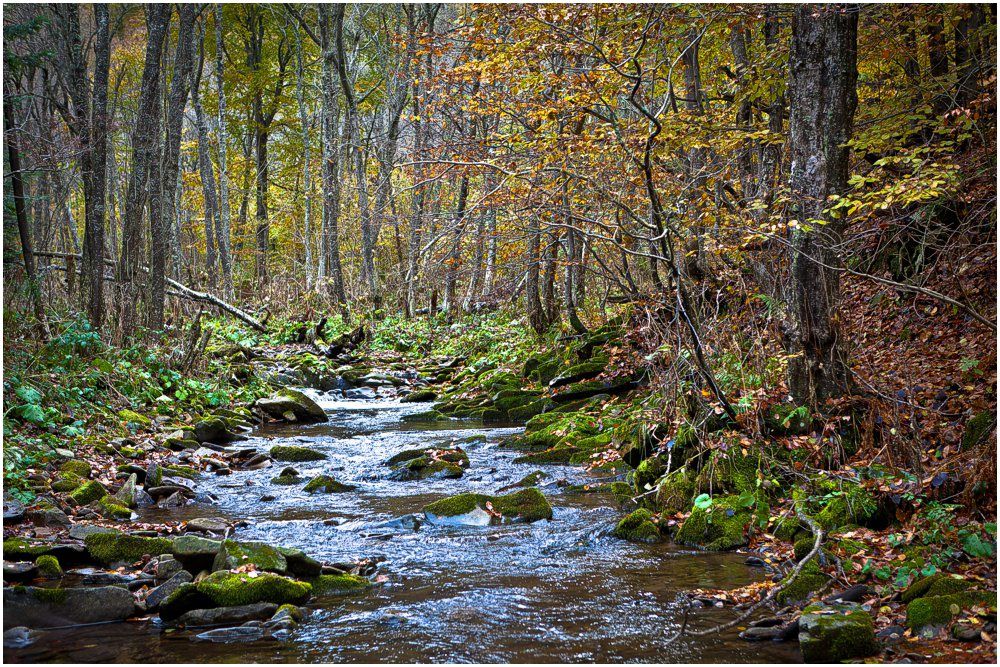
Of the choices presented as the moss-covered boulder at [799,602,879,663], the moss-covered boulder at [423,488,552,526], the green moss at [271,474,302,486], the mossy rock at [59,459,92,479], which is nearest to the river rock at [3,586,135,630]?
the moss-covered boulder at [423,488,552,526]

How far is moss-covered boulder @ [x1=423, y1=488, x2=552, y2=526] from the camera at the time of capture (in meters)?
7.27

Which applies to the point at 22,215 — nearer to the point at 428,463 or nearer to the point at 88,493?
the point at 88,493

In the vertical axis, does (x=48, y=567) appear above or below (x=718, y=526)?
above

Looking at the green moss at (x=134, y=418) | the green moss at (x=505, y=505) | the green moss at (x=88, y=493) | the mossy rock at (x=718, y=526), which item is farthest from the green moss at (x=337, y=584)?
the green moss at (x=134, y=418)

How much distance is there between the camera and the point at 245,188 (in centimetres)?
3106

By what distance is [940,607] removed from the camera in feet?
14.3

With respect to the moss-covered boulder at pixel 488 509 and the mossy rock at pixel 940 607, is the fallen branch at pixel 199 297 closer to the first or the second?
the moss-covered boulder at pixel 488 509

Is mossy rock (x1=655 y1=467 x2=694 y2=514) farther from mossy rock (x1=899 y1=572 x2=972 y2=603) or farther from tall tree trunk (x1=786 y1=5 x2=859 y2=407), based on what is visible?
mossy rock (x1=899 y1=572 x2=972 y2=603)

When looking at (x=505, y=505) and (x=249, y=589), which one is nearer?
(x=249, y=589)

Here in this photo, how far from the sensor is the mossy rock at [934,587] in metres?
4.53

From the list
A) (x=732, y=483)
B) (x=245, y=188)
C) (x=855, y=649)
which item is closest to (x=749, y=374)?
(x=732, y=483)

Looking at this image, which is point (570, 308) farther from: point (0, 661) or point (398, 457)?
point (0, 661)

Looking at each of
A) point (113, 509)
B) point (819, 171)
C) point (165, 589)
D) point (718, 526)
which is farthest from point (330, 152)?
point (165, 589)

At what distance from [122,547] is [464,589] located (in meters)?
→ 2.77
